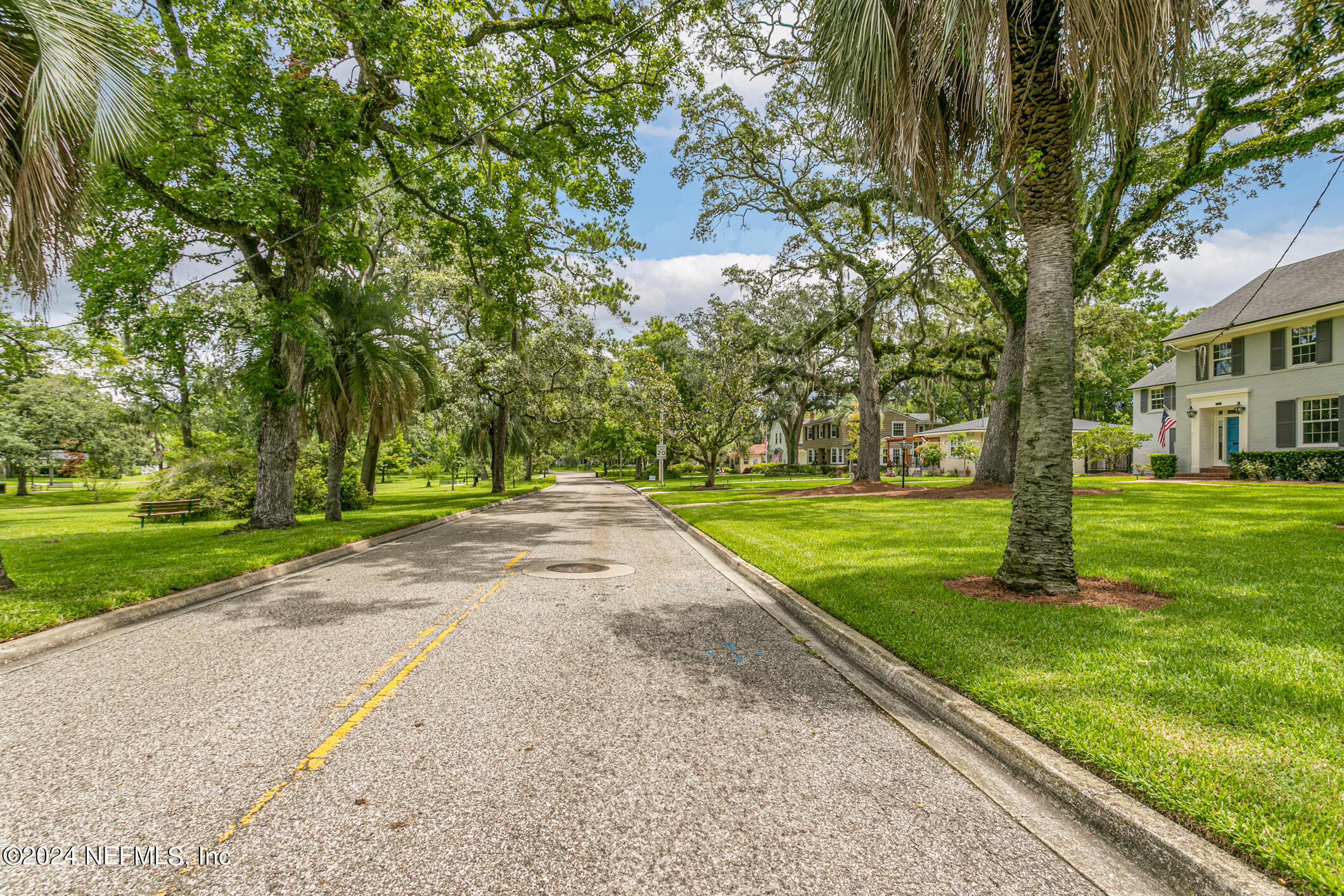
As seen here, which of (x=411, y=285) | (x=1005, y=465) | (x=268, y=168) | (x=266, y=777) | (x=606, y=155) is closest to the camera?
(x=266, y=777)

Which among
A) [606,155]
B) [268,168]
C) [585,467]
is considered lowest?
[585,467]

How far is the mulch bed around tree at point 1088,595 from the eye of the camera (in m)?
5.54

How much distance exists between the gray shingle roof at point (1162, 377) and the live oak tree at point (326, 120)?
30.0m

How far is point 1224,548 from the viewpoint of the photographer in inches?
314

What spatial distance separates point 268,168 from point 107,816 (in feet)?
36.0

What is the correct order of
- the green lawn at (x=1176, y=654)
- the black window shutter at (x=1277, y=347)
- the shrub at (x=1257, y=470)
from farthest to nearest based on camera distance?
the black window shutter at (x=1277, y=347) → the shrub at (x=1257, y=470) → the green lawn at (x=1176, y=654)

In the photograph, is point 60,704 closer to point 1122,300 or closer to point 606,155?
point 606,155

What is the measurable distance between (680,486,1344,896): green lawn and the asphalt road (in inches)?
29.5

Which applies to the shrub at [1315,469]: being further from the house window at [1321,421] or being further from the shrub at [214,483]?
the shrub at [214,483]

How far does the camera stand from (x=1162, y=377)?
2875 centimetres

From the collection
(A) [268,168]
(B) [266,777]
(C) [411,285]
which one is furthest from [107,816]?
(C) [411,285]

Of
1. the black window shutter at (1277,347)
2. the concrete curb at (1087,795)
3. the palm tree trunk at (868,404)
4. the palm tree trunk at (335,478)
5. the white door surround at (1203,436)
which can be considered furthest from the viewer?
the white door surround at (1203,436)

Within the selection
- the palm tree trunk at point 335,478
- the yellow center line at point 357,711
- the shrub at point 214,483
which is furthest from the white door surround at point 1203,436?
the shrub at point 214,483

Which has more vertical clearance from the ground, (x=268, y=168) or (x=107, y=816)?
(x=268, y=168)
